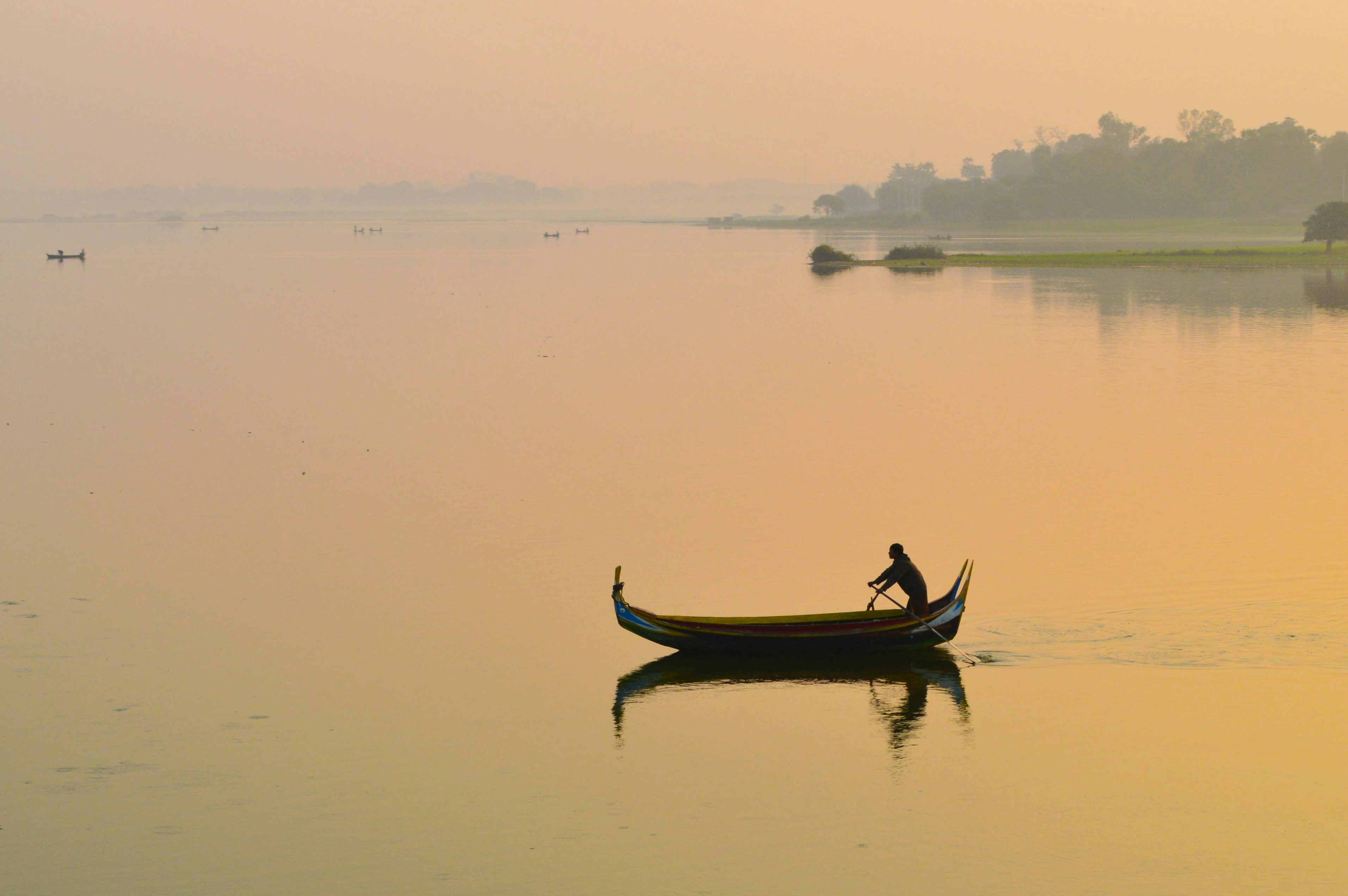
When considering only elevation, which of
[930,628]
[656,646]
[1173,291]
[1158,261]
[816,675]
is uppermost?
[1158,261]

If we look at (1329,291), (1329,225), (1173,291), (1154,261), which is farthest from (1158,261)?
(1329,291)

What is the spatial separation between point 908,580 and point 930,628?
0.94 meters

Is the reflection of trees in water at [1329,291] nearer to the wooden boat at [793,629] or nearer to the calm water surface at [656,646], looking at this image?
the calm water surface at [656,646]

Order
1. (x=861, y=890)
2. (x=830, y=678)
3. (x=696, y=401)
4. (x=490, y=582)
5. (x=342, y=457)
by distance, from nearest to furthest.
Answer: (x=861, y=890), (x=830, y=678), (x=490, y=582), (x=342, y=457), (x=696, y=401)

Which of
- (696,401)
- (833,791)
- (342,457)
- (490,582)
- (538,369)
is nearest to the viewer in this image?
(833,791)

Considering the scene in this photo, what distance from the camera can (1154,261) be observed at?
143 m

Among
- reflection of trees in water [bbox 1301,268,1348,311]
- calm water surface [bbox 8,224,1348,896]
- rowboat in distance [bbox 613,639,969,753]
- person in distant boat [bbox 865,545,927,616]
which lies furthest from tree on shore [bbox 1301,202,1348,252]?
rowboat in distance [bbox 613,639,969,753]

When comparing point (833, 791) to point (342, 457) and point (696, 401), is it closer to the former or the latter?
point (342, 457)

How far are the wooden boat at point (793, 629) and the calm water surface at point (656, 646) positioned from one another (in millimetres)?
651

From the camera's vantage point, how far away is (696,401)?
5716 centimetres

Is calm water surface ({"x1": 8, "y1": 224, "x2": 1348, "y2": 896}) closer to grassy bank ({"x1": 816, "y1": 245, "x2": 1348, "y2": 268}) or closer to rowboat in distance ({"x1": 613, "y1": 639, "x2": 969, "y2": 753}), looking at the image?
rowboat in distance ({"x1": 613, "y1": 639, "x2": 969, "y2": 753})

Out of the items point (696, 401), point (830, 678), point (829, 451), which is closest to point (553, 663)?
point (830, 678)

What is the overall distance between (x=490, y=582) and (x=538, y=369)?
3738 cm

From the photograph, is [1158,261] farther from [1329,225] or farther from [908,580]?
[908,580]
